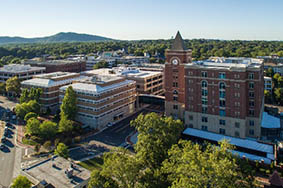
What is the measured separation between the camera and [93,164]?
5884cm

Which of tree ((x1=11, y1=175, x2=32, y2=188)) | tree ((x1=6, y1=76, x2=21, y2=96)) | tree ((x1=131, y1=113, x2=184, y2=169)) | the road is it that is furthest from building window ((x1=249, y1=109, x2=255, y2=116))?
tree ((x1=6, y1=76, x2=21, y2=96))

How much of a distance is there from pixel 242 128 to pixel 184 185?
137 ft

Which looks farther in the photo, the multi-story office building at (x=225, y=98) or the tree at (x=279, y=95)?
the tree at (x=279, y=95)

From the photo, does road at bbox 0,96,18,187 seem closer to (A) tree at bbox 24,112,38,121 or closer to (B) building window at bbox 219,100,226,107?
(A) tree at bbox 24,112,38,121

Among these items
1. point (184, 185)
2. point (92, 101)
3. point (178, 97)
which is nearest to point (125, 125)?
point (92, 101)

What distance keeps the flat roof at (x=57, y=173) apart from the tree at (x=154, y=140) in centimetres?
1135

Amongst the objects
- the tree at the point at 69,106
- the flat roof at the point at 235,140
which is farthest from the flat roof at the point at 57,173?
the flat roof at the point at 235,140

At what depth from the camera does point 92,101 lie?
79750 millimetres

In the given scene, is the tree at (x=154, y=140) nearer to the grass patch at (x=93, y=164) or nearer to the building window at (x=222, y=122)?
the grass patch at (x=93, y=164)

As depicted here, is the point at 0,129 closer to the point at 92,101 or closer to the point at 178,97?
the point at 92,101

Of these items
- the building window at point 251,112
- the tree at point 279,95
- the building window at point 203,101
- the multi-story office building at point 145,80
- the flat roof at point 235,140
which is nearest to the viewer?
the flat roof at point 235,140

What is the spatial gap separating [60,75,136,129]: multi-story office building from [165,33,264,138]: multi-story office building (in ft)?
83.5

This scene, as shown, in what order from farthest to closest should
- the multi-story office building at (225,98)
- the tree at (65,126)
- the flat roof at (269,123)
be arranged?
the tree at (65,126) → the flat roof at (269,123) → the multi-story office building at (225,98)

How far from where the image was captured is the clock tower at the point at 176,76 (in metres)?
81.9
